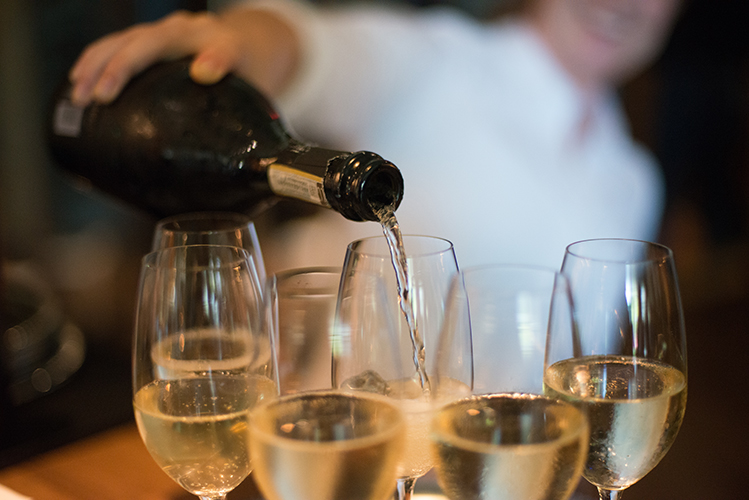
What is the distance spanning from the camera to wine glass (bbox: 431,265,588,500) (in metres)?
0.48

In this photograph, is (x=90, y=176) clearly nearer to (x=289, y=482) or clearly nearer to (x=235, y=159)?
(x=235, y=159)

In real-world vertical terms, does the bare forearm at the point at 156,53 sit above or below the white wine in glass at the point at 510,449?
above

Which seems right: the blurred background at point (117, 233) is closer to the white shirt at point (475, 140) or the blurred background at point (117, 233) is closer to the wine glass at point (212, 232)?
the white shirt at point (475, 140)

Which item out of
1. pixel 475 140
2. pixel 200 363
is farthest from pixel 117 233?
pixel 200 363

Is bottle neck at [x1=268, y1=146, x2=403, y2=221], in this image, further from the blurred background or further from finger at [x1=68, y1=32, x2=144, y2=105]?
the blurred background

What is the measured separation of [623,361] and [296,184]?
13.6 inches

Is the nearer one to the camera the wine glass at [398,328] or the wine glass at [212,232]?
the wine glass at [398,328]

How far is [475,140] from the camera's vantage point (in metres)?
2.39

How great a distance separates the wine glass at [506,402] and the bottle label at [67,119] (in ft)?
1.99

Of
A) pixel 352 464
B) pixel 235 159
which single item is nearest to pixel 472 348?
pixel 352 464

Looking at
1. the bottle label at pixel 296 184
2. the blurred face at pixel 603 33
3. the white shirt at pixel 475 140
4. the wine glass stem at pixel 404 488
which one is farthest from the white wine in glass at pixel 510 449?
the blurred face at pixel 603 33

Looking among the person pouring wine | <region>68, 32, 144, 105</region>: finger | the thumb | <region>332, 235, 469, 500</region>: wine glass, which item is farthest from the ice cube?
the person pouring wine

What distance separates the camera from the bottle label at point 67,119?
95 centimetres

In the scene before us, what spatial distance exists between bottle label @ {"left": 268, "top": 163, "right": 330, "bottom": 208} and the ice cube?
6.8 inches
